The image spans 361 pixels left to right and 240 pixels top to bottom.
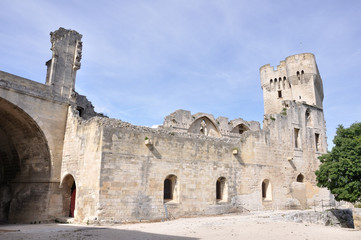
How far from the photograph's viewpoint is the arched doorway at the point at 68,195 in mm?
14203

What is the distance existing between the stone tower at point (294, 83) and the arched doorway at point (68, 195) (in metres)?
17.1

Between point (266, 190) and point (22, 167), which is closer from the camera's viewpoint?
point (22, 167)

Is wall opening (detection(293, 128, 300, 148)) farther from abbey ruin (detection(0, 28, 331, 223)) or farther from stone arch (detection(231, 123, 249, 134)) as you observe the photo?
stone arch (detection(231, 123, 249, 134))

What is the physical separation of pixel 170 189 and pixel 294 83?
17.4 meters

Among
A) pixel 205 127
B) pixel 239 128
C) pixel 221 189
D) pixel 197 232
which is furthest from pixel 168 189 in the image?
pixel 239 128

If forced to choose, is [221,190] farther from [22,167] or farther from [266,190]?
[22,167]

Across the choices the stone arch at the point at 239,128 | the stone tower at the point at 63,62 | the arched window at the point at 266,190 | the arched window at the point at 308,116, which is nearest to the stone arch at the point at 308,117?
the arched window at the point at 308,116

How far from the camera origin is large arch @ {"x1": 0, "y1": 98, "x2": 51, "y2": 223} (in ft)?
46.8

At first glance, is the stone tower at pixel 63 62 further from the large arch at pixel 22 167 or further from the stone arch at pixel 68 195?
the stone arch at pixel 68 195

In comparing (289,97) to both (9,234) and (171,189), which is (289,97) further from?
(9,234)

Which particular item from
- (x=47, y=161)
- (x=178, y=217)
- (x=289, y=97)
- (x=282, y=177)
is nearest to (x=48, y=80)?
(x=47, y=161)

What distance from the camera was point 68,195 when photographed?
1447 cm

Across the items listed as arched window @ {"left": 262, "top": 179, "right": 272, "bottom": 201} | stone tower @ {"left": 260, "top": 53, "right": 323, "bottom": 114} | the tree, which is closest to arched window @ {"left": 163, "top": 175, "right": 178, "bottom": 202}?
arched window @ {"left": 262, "top": 179, "right": 272, "bottom": 201}

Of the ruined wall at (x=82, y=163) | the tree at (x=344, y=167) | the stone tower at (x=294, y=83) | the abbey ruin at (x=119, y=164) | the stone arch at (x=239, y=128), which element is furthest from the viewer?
the stone arch at (x=239, y=128)
